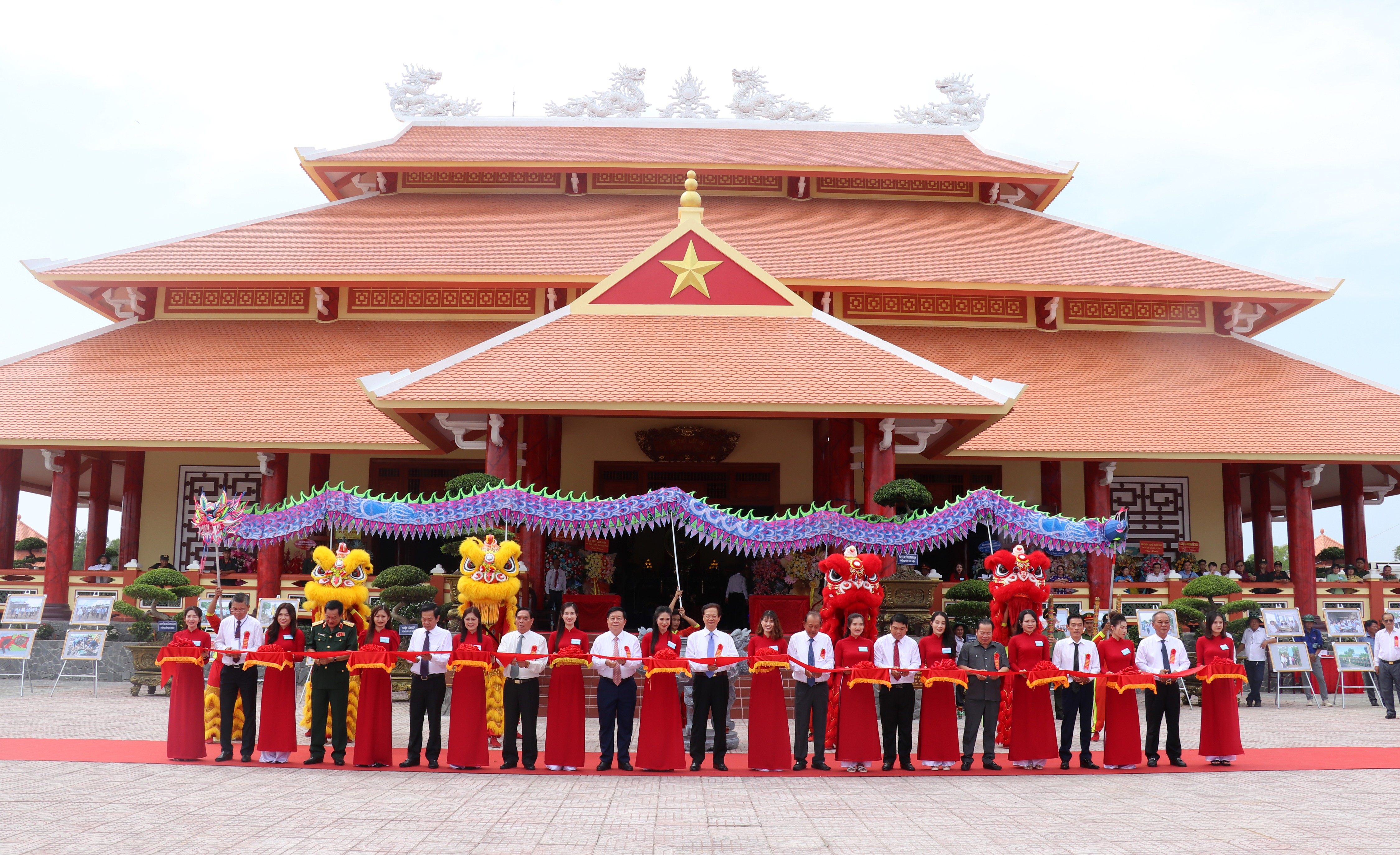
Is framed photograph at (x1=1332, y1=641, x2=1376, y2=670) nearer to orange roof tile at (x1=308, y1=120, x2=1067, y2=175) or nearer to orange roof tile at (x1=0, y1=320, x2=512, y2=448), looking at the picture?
orange roof tile at (x1=308, y1=120, x2=1067, y2=175)

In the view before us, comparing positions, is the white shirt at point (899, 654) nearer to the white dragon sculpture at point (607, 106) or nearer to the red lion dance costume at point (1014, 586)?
the red lion dance costume at point (1014, 586)

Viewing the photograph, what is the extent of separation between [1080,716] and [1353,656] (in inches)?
279

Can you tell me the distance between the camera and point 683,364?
13.7 metres

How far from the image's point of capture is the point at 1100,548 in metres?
12.5

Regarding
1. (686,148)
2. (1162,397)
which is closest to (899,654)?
(1162,397)

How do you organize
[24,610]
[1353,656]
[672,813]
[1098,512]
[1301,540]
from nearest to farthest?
[672,813] → [1353,656] → [24,610] → [1301,540] → [1098,512]

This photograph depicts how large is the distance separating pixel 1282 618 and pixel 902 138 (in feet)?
42.8

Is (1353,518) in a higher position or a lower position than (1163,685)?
higher

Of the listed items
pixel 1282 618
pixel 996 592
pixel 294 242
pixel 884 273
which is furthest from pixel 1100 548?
pixel 294 242

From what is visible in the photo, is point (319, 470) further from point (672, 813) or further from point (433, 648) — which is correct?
point (672, 813)

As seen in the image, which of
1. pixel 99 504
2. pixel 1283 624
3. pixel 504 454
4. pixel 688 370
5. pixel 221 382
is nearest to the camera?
pixel 688 370

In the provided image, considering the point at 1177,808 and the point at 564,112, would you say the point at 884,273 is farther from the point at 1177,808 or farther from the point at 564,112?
the point at 1177,808

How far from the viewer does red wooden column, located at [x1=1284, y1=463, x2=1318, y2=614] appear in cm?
1634

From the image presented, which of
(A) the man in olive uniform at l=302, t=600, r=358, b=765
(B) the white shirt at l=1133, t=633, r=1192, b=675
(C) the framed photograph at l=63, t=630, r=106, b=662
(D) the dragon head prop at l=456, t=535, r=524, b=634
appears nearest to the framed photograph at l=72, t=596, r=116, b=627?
(C) the framed photograph at l=63, t=630, r=106, b=662
